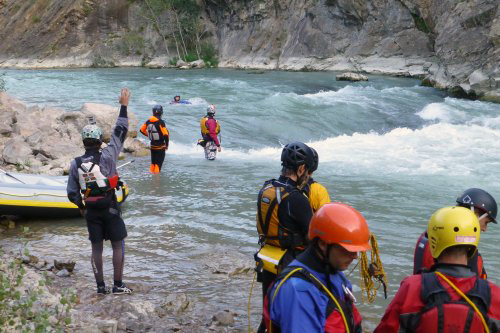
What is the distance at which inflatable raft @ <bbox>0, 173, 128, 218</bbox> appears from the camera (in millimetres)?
7211

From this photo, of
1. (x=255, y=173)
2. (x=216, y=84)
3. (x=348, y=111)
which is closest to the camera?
(x=255, y=173)

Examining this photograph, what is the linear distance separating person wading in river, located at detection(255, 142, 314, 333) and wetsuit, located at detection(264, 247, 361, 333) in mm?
1172

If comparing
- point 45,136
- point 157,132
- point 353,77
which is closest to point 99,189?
point 157,132

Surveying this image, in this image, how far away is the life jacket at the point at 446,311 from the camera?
2107mm

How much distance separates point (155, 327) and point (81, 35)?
60.0 metres

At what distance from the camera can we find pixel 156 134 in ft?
33.3

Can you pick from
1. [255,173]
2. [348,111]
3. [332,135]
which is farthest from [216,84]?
[255,173]

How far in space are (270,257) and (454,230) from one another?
5.17 ft

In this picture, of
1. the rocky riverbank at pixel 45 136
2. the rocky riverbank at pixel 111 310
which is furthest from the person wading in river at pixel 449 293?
the rocky riverbank at pixel 45 136

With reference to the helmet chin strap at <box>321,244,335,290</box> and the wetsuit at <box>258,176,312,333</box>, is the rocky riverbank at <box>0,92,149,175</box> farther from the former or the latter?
the helmet chin strap at <box>321,244,335,290</box>

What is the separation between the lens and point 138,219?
7.81m

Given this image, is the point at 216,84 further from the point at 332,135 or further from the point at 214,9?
the point at 214,9

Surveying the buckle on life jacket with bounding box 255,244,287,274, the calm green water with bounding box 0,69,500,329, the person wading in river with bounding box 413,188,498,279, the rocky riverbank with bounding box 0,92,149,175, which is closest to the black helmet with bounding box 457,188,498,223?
the person wading in river with bounding box 413,188,498,279

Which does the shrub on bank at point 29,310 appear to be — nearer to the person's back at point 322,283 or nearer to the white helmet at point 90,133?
the white helmet at point 90,133
